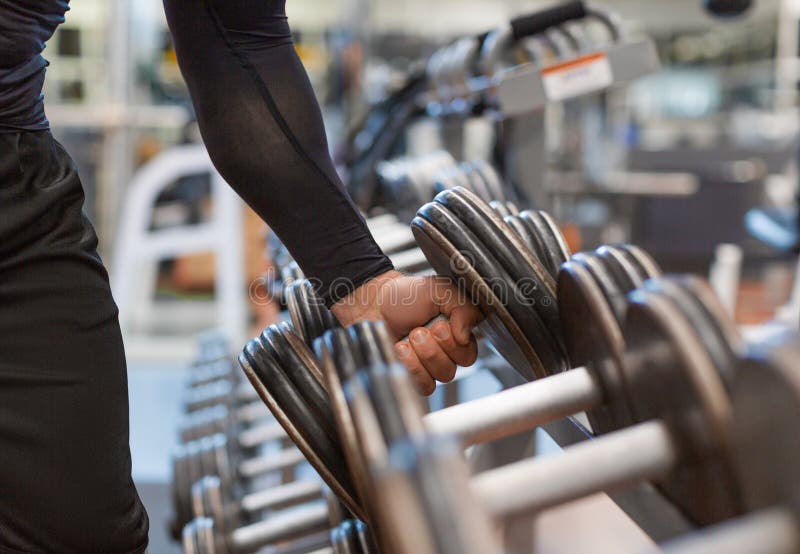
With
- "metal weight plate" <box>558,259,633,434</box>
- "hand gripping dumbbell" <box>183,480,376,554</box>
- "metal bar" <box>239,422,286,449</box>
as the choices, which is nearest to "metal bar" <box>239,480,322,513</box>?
"hand gripping dumbbell" <box>183,480,376,554</box>

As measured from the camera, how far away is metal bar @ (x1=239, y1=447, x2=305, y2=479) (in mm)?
2020

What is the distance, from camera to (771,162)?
7203 millimetres

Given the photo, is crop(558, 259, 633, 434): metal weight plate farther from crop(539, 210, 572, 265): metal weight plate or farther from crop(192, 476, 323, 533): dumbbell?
crop(192, 476, 323, 533): dumbbell

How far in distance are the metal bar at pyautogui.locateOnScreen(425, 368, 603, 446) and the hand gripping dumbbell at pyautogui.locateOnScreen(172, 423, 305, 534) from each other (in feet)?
3.43

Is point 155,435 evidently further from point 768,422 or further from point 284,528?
point 768,422

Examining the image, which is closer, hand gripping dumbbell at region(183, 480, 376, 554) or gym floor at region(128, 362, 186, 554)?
hand gripping dumbbell at region(183, 480, 376, 554)

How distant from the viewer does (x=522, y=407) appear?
0.63 meters

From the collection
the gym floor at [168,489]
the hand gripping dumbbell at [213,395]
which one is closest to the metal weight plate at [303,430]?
the gym floor at [168,489]

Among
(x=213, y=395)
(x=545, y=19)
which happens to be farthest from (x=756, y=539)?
(x=213, y=395)

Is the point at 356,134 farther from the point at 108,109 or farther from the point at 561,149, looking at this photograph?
the point at 561,149

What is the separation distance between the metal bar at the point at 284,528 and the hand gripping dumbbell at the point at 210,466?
0.13 meters

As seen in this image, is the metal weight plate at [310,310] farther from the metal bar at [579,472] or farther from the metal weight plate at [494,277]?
the metal bar at [579,472]

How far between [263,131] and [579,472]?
0.50 metres

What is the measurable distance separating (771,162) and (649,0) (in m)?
5.81
